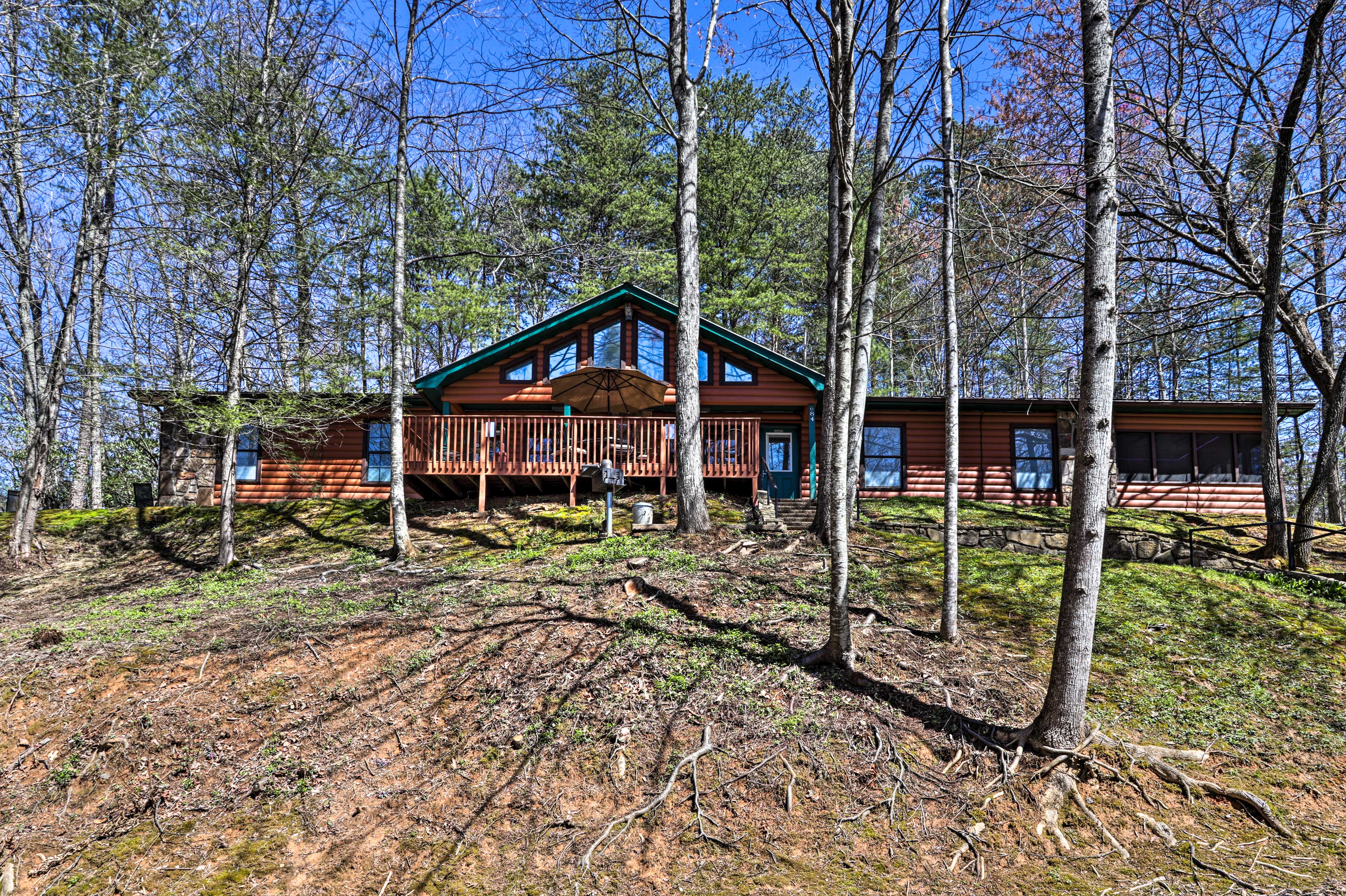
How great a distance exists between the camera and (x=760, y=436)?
14.4 m

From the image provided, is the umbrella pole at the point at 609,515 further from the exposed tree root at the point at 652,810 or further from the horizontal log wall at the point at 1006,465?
the horizontal log wall at the point at 1006,465

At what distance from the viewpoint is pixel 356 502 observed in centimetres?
1532

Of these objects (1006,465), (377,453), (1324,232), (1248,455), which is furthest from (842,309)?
(1248,455)

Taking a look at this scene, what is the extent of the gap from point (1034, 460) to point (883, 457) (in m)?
3.81

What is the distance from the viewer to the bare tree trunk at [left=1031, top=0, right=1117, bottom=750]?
14.1ft

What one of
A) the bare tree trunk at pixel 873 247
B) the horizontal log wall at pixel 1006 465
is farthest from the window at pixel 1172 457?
the bare tree trunk at pixel 873 247

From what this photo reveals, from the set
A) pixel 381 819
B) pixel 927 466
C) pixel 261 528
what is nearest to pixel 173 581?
pixel 261 528

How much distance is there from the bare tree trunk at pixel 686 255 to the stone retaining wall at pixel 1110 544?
11.4ft

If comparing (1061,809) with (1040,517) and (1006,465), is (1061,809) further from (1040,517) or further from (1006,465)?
(1006,465)

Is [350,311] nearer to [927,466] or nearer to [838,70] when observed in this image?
[838,70]

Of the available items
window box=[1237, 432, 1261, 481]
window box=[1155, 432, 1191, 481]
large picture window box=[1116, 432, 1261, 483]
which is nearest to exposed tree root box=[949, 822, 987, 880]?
large picture window box=[1116, 432, 1261, 483]

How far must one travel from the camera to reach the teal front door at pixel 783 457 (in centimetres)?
1593

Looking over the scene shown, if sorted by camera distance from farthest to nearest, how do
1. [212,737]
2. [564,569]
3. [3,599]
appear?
[3,599] → [564,569] → [212,737]

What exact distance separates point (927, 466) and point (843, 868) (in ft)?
46.0
